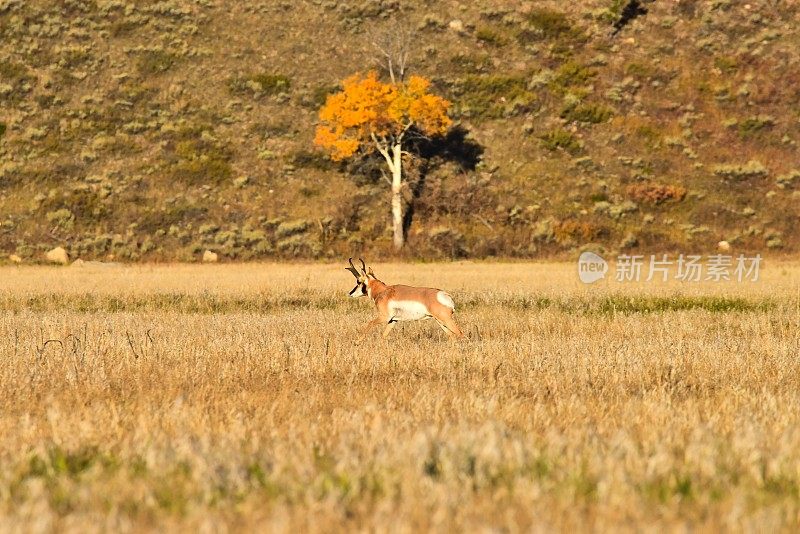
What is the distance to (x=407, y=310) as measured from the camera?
1282cm

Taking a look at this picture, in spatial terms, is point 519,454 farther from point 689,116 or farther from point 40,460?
point 689,116

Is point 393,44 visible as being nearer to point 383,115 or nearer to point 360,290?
point 383,115

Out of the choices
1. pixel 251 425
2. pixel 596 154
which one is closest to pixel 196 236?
pixel 596 154

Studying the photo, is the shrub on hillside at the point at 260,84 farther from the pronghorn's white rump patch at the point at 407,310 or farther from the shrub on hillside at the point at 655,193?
the pronghorn's white rump patch at the point at 407,310

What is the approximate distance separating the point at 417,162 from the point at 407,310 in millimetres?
33831

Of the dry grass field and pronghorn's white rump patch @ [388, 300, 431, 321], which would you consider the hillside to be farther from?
pronghorn's white rump patch @ [388, 300, 431, 321]

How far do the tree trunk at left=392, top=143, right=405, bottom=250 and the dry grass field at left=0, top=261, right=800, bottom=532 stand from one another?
26698mm

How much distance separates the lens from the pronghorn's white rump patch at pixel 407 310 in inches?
502

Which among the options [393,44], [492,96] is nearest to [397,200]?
[492,96]

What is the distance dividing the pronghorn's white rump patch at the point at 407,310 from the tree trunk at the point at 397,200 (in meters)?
29.4

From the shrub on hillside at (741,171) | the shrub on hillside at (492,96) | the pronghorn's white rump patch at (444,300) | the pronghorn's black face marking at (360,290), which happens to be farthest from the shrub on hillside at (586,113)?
the pronghorn's white rump patch at (444,300)

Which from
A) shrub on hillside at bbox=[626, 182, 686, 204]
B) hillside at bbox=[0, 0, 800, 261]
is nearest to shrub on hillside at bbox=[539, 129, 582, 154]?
hillside at bbox=[0, 0, 800, 261]

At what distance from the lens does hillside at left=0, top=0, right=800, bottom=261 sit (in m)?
43.7

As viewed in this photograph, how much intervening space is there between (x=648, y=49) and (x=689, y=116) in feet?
26.8
